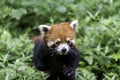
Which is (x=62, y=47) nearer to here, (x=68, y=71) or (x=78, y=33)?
(x=68, y=71)

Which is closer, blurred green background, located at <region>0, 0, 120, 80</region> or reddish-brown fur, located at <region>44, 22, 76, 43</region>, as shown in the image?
reddish-brown fur, located at <region>44, 22, 76, 43</region>

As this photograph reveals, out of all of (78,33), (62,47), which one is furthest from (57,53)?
(78,33)

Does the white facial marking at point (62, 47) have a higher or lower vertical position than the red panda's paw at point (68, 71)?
higher

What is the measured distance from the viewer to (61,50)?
16.9ft

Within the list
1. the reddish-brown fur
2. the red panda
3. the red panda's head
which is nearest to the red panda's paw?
the red panda

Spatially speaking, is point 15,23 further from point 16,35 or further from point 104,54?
point 104,54

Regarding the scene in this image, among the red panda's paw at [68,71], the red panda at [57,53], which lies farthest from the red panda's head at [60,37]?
the red panda's paw at [68,71]

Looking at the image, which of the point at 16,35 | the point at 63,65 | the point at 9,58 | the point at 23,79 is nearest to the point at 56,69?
the point at 63,65

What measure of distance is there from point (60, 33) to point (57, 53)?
0.24 meters

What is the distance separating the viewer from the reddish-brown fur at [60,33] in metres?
5.26

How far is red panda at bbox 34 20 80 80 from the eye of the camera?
17.2 feet

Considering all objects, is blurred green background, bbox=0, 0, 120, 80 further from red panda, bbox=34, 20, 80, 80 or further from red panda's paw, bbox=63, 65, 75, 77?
red panda's paw, bbox=63, 65, 75, 77

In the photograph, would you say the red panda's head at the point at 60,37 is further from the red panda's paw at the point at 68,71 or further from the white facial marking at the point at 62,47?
the red panda's paw at the point at 68,71

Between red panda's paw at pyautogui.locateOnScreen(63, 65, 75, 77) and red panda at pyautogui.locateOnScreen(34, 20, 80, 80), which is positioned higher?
red panda at pyautogui.locateOnScreen(34, 20, 80, 80)
